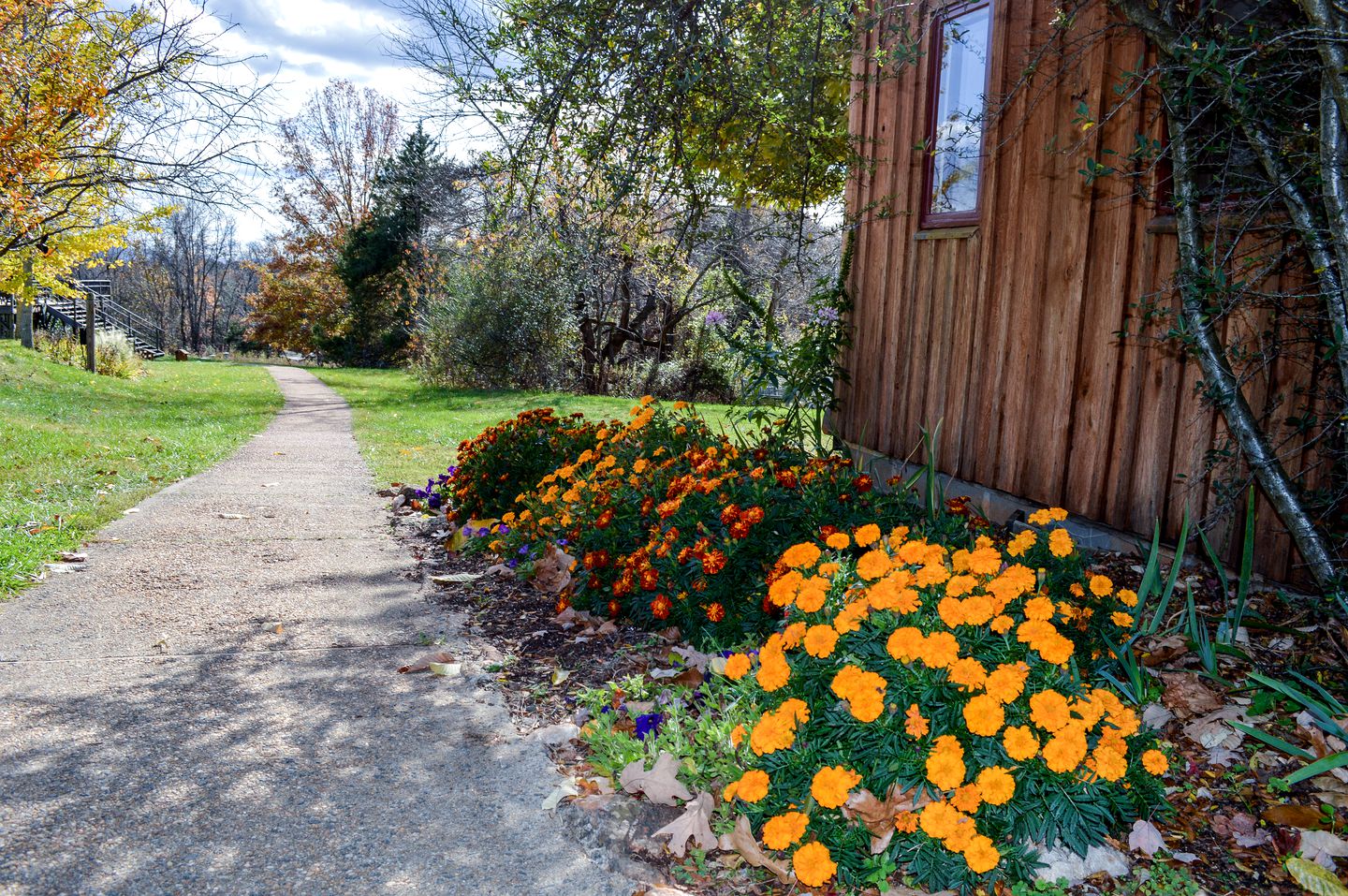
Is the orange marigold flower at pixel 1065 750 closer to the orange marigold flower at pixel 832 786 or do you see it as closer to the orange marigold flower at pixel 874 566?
the orange marigold flower at pixel 832 786

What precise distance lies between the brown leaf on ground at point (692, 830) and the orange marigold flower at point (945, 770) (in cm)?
59

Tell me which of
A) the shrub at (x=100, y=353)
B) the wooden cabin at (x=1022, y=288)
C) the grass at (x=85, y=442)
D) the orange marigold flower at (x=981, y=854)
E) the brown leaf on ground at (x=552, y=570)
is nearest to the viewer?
the orange marigold flower at (x=981, y=854)

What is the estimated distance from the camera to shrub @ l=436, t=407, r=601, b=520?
17.9 feet

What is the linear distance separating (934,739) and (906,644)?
0.73 ft

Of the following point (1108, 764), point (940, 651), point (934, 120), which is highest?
point (934, 120)

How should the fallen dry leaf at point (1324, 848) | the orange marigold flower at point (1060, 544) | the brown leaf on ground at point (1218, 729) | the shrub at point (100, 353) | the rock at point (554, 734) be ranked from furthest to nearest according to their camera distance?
the shrub at point (100, 353)
the rock at point (554, 734)
the orange marigold flower at point (1060, 544)
the brown leaf on ground at point (1218, 729)
the fallen dry leaf at point (1324, 848)

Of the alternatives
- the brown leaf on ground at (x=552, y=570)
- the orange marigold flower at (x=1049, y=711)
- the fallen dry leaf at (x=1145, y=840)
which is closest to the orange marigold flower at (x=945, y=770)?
the orange marigold flower at (x=1049, y=711)

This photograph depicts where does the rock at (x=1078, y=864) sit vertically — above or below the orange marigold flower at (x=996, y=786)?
below

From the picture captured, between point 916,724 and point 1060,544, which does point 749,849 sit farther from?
point 1060,544

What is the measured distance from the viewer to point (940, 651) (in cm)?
211

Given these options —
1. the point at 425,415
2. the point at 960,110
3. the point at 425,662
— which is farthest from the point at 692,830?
the point at 425,415

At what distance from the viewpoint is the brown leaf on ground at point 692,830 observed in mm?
2205

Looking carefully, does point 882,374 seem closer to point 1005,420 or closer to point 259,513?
point 1005,420

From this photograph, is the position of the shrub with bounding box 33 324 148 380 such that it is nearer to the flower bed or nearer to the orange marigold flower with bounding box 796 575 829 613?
the orange marigold flower with bounding box 796 575 829 613
